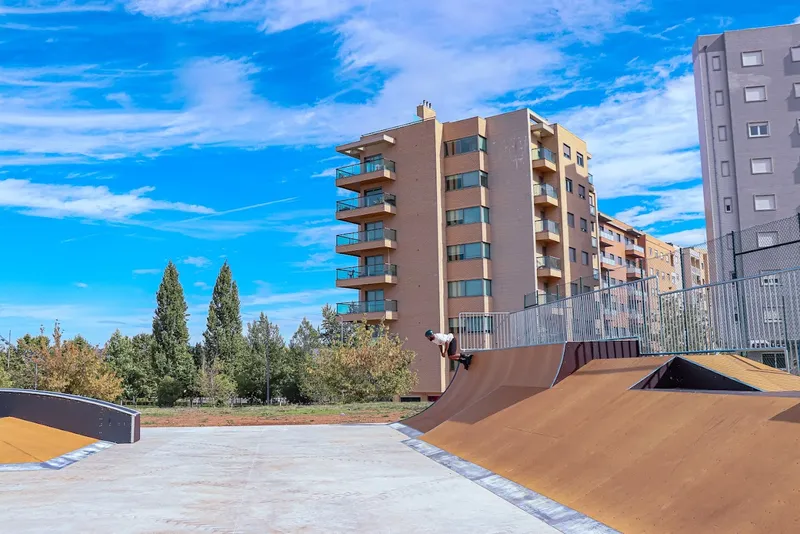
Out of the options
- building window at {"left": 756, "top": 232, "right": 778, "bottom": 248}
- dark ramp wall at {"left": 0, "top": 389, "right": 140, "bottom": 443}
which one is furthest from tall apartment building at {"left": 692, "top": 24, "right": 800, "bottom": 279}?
dark ramp wall at {"left": 0, "top": 389, "right": 140, "bottom": 443}

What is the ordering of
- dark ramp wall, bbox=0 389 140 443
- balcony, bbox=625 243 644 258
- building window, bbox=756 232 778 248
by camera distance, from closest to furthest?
dark ramp wall, bbox=0 389 140 443 < building window, bbox=756 232 778 248 < balcony, bbox=625 243 644 258

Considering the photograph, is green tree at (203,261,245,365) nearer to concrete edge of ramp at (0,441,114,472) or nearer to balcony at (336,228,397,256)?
balcony at (336,228,397,256)

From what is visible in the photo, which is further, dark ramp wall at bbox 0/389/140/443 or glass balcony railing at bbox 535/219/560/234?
glass balcony railing at bbox 535/219/560/234

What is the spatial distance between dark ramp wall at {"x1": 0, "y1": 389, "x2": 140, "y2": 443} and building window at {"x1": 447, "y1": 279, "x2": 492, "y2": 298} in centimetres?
3767

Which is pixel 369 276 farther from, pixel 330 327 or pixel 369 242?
pixel 330 327

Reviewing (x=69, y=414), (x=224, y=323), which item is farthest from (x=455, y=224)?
(x=69, y=414)

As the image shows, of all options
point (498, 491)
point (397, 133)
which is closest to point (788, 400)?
point (498, 491)

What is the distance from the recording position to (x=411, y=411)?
25078 millimetres

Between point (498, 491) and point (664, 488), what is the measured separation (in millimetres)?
2532

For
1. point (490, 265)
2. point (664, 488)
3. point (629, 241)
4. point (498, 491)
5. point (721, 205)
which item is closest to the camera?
point (664, 488)

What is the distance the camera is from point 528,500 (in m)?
7.95

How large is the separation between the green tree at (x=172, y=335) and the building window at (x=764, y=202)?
1992 inches

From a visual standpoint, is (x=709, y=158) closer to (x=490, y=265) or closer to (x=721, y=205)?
(x=721, y=205)

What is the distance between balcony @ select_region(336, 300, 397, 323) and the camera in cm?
5378
